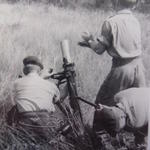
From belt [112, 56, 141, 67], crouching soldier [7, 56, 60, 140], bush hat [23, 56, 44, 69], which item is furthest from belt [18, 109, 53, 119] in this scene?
belt [112, 56, 141, 67]

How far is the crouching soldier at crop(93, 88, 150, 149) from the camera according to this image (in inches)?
58.4

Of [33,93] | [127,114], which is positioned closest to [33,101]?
[33,93]

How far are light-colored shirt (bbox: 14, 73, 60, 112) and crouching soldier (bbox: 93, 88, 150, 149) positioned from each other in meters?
0.16

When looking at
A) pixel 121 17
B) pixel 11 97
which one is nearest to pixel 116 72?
pixel 121 17

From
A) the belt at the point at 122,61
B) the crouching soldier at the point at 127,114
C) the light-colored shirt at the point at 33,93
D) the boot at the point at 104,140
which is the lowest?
the boot at the point at 104,140

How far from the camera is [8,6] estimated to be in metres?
1.48

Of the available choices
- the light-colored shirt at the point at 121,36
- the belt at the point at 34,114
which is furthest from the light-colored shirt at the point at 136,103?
the belt at the point at 34,114

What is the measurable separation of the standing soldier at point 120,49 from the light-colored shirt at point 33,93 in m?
0.16

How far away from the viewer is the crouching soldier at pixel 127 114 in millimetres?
1482

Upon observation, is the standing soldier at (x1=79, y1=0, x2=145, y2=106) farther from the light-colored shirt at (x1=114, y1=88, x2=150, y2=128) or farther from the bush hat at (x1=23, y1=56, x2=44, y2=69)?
the bush hat at (x1=23, y1=56, x2=44, y2=69)

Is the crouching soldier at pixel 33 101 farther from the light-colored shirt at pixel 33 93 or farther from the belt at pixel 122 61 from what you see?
the belt at pixel 122 61

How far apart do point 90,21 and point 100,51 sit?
10cm

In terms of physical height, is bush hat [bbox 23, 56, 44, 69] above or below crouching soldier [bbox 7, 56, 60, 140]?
above

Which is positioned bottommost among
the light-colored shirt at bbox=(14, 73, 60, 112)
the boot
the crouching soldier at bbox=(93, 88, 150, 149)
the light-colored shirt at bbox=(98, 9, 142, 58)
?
the boot
